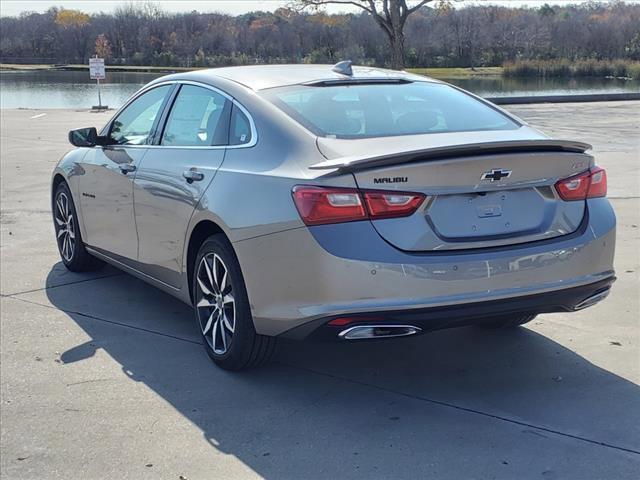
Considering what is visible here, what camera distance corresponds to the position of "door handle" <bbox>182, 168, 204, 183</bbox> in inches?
183

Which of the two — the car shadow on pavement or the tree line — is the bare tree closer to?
the tree line

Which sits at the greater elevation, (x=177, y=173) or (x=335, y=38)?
(x=335, y=38)

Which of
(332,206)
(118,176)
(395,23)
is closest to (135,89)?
(395,23)

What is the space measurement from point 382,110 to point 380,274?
1249 millimetres

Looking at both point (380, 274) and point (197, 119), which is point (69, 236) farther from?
point (380, 274)

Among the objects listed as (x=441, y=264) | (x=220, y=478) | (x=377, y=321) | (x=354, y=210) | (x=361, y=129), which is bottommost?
(x=220, y=478)

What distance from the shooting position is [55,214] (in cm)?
708

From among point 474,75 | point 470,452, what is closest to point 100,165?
point 470,452

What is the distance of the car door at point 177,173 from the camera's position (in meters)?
4.72

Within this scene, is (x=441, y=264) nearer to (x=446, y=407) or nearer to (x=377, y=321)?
(x=377, y=321)

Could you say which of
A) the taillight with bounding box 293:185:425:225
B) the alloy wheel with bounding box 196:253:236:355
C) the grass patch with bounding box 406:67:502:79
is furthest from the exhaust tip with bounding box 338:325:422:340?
the grass patch with bounding box 406:67:502:79

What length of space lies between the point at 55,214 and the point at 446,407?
4305 mm

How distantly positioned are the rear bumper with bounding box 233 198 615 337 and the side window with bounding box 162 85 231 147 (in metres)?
0.96

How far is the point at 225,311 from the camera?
14.9ft
